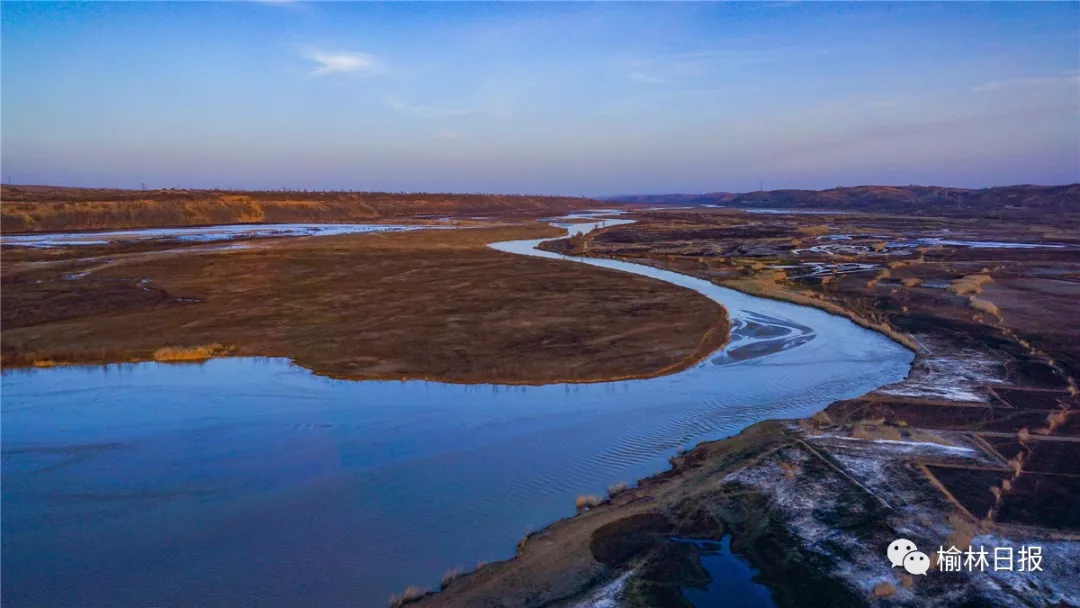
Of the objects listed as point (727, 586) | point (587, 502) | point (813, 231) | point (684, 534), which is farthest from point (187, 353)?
point (813, 231)

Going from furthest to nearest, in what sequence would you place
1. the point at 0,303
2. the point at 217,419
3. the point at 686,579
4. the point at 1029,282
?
the point at 1029,282 → the point at 0,303 → the point at 217,419 → the point at 686,579

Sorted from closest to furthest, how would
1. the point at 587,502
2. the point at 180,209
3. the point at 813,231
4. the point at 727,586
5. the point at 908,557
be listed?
the point at 727,586, the point at 908,557, the point at 587,502, the point at 813,231, the point at 180,209

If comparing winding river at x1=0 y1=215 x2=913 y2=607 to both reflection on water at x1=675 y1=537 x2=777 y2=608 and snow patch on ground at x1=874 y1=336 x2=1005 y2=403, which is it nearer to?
snow patch on ground at x1=874 y1=336 x2=1005 y2=403

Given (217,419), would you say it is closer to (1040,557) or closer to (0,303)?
(1040,557)

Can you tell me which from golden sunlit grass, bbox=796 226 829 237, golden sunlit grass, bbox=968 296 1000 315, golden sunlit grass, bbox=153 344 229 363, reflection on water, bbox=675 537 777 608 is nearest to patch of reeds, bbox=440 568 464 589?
reflection on water, bbox=675 537 777 608

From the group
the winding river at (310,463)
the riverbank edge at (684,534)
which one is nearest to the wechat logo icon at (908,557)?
the riverbank edge at (684,534)

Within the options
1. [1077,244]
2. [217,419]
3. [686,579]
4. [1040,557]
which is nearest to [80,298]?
[217,419]

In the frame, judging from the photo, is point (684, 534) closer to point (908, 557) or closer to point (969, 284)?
point (908, 557)
